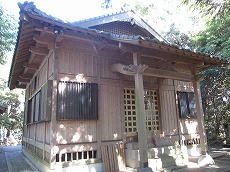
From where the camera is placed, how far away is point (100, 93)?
23.3ft

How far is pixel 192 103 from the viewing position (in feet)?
32.4

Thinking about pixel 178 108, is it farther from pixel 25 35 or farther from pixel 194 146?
pixel 25 35

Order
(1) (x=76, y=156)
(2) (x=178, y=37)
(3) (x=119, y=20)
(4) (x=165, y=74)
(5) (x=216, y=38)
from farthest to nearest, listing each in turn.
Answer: (2) (x=178, y=37), (5) (x=216, y=38), (3) (x=119, y=20), (4) (x=165, y=74), (1) (x=76, y=156)

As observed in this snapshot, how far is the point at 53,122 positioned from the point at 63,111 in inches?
17.5

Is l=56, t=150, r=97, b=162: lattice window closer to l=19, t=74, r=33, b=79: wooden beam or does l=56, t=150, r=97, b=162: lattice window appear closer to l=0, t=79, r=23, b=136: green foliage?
l=19, t=74, r=33, b=79: wooden beam

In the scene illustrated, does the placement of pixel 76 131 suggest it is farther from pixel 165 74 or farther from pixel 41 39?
pixel 165 74

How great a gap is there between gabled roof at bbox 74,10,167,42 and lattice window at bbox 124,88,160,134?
109 inches

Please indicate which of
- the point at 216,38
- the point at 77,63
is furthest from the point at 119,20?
the point at 216,38

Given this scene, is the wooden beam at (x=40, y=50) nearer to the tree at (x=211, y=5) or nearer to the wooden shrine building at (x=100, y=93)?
the wooden shrine building at (x=100, y=93)

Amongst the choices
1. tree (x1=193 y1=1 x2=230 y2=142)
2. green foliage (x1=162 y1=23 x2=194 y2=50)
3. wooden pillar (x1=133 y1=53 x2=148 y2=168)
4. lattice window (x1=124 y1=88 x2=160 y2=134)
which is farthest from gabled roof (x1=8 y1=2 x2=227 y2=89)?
green foliage (x1=162 y1=23 x2=194 y2=50)

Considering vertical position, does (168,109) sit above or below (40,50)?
below

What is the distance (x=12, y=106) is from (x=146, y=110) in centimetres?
2259

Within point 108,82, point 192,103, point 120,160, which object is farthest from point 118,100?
point 192,103

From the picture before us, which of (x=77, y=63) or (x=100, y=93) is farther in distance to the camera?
(x=100, y=93)
